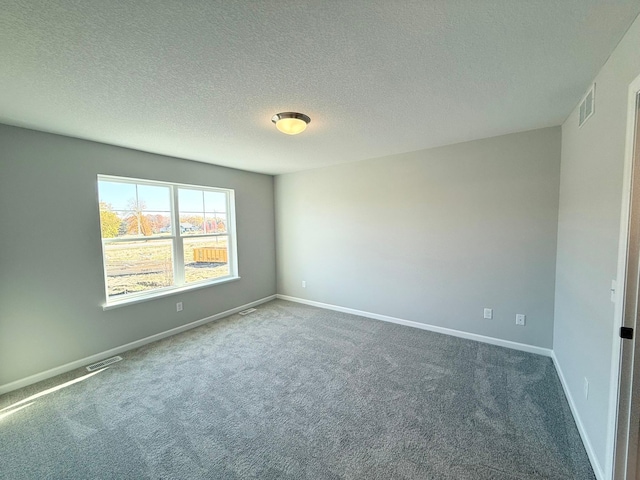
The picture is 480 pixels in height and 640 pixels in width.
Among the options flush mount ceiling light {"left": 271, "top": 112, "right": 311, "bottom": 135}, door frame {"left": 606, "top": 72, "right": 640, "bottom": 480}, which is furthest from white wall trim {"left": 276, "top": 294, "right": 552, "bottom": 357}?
flush mount ceiling light {"left": 271, "top": 112, "right": 311, "bottom": 135}

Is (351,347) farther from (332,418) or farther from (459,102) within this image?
(459,102)

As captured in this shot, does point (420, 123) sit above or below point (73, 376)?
above

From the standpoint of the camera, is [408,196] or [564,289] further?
[408,196]

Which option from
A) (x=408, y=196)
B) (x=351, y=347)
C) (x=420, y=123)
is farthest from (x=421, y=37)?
(x=351, y=347)

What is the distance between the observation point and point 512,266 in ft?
9.68

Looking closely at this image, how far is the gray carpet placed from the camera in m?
1.59

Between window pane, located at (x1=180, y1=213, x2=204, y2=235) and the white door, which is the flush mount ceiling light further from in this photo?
window pane, located at (x1=180, y1=213, x2=204, y2=235)

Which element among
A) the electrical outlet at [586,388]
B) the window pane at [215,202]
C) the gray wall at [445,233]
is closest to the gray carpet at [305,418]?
→ the electrical outlet at [586,388]

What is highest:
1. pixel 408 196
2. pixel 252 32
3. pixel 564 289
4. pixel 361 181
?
pixel 252 32

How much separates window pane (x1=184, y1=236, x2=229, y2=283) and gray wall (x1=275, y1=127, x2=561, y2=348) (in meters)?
1.44

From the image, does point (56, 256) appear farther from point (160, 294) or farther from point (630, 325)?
point (630, 325)

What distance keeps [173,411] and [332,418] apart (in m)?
1.31

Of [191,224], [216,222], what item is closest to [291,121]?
[191,224]

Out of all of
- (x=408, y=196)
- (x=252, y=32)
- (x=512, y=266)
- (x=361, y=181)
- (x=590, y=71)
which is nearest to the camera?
(x=252, y=32)
